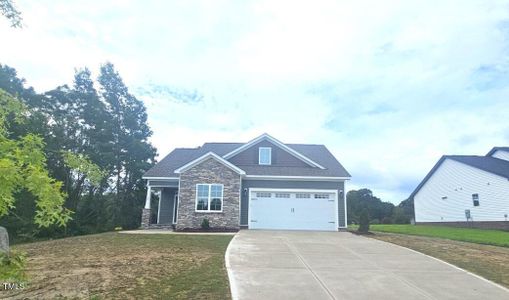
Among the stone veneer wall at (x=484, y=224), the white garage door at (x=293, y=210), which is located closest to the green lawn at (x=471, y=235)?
the stone veneer wall at (x=484, y=224)

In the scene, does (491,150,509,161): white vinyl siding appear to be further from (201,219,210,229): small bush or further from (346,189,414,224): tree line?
(201,219,210,229): small bush

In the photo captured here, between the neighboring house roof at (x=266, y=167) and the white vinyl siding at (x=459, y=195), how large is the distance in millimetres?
10869

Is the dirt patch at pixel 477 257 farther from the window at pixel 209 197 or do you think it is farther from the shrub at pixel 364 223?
the window at pixel 209 197

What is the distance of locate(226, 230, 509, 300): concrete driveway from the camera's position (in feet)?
23.2

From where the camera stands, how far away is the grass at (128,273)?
668 cm

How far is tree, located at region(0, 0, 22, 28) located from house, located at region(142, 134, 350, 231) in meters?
15.2

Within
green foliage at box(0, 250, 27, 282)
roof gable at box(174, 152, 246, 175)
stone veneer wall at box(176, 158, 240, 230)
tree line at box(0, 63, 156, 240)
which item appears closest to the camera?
green foliage at box(0, 250, 27, 282)

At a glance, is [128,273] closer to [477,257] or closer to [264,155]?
[477,257]

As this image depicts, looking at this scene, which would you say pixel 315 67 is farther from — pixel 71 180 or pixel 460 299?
pixel 71 180

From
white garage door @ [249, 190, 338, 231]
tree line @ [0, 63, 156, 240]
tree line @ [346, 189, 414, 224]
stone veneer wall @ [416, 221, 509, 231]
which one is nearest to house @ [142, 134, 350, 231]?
white garage door @ [249, 190, 338, 231]

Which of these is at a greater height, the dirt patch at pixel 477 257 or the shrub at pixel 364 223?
the shrub at pixel 364 223

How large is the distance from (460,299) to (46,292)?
7.63m

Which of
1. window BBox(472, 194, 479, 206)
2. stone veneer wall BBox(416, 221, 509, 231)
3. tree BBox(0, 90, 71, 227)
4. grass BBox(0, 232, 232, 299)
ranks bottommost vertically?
grass BBox(0, 232, 232, 299)

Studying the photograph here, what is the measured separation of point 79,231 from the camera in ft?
89.9
